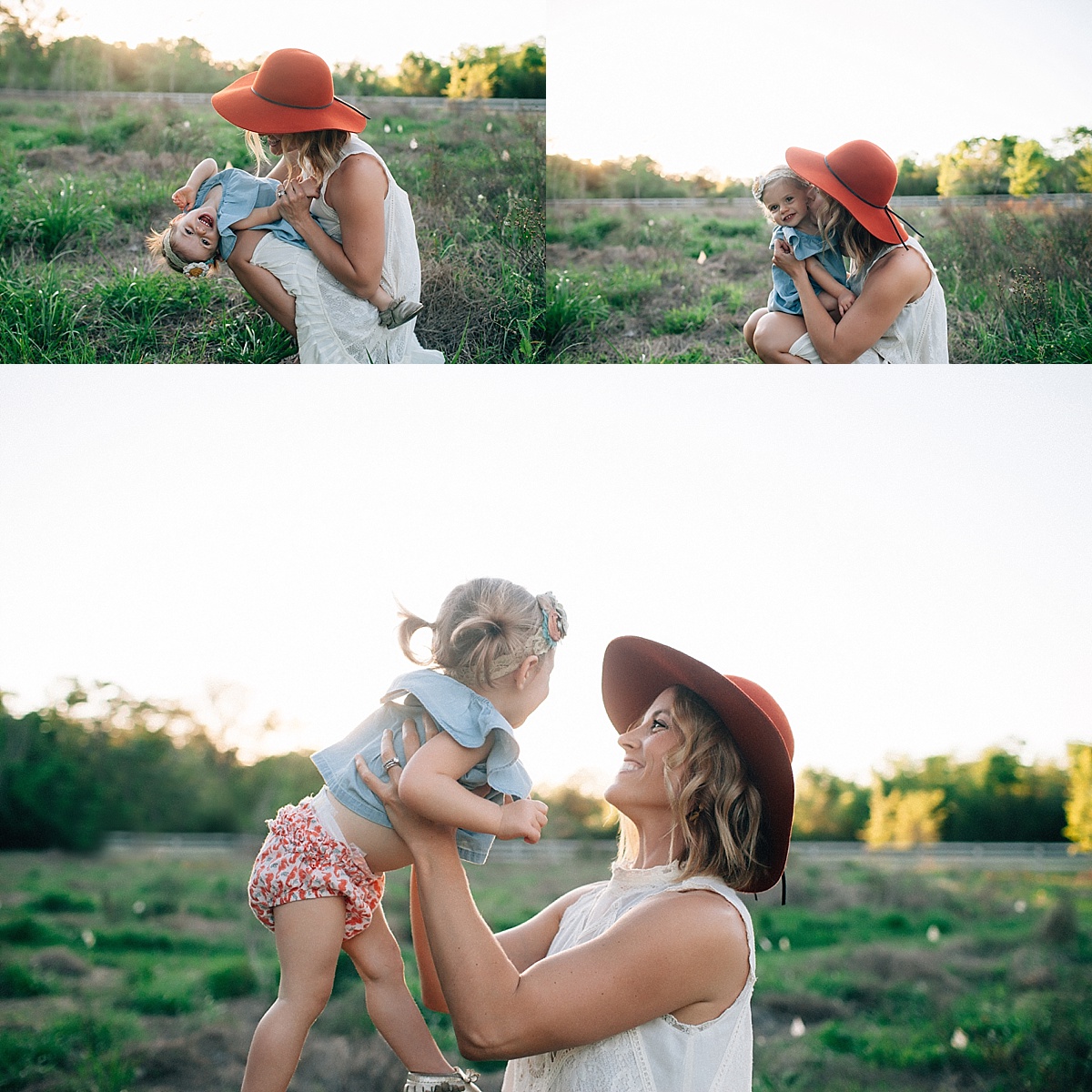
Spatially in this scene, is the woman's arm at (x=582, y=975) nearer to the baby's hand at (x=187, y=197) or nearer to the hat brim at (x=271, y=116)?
the hat brim at (x=271, y=116)

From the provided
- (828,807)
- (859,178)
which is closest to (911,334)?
(859,178)

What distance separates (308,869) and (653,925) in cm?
73

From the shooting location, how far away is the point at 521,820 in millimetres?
1896

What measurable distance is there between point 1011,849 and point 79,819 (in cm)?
465

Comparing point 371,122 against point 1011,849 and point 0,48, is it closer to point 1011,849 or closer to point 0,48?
point 0,48

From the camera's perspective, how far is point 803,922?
18.5 feet

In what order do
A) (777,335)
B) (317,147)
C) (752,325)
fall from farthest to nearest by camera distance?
1. (752,325)
2. (777,335)
3. (317,147)

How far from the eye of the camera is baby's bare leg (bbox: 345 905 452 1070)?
210 cm

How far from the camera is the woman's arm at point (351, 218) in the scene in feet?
10.7

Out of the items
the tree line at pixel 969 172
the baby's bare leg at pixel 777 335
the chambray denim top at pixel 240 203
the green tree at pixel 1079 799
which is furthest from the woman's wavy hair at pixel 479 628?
the green tree at pixel 1079 799

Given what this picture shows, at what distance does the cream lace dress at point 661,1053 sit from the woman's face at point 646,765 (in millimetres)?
112

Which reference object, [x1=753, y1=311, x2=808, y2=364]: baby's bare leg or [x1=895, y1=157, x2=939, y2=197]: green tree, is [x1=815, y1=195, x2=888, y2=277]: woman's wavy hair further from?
[x1=895, y1=157, x2=939, y2=197]: green tree

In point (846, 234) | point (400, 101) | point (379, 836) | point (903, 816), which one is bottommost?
point (903, 816)

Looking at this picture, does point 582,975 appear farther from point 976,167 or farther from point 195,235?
point 976,167
